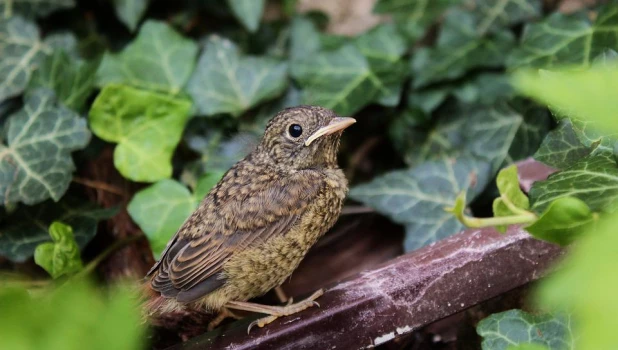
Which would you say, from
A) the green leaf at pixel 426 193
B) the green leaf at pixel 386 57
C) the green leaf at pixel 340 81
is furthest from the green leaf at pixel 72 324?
the green leaf at pixel 386 57

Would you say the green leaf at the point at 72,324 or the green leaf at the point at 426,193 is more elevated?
the green leaf at the point at 72,324

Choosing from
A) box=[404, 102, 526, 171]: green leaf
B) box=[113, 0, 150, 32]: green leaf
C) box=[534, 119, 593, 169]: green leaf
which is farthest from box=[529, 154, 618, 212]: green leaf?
box=[113, 0, 150, 32]: green leaf

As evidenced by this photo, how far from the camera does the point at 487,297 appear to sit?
5.83 ft

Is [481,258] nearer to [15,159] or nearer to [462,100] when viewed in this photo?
→ [462,100]

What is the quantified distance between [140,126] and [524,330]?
1.51 m

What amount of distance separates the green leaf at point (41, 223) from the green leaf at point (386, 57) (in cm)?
114

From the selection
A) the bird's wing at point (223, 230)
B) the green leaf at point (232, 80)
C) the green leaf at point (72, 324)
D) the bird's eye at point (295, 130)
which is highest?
the green leaf at point (72, 324)

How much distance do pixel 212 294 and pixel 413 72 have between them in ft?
4.68

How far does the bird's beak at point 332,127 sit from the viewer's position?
6.66 ft

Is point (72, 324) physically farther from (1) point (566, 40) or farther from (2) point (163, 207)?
(1) point (566, 40)

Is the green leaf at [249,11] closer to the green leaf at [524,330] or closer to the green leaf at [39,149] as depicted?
the green leaf at [39,149]

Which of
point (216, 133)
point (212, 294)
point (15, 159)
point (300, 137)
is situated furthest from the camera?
point (216, 133)

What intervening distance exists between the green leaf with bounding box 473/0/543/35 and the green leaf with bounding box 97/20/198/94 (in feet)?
4.01

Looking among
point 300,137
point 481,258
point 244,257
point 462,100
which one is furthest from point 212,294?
point 462,100
